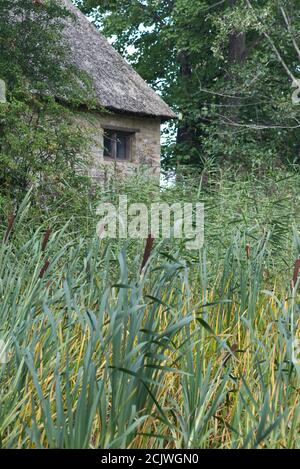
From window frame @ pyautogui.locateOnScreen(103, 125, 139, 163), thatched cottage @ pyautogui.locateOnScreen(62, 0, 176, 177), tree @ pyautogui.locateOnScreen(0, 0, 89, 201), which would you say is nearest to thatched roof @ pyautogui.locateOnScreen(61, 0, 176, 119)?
thatched cottage @ pyautogui.locateOnScreen(62, 0, 176, 177)

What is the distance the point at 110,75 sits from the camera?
15.8 m

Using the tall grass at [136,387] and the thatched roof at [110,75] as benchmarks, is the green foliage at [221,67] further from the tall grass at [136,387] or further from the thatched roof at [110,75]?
the tall grass at [136,387]

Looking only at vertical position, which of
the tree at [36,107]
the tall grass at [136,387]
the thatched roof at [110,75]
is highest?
the thatched roof at [110,75]

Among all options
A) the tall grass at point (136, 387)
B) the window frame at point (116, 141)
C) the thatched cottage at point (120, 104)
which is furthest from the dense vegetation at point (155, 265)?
the window frame at point (116, 141)

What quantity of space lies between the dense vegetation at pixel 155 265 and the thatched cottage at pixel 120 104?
4.23 ft

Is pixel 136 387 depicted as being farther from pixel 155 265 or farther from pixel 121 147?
pixel 121 147

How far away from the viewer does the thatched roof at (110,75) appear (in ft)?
50.3

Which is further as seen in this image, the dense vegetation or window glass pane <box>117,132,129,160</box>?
window glass pane <box>117,132,129,160</box>

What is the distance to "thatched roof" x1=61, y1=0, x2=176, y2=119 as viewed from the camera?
15328 millimetres

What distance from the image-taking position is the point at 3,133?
29.0 feet

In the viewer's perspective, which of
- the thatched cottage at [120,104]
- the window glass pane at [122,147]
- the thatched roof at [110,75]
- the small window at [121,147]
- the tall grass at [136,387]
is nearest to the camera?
the tall grass at [136,387]

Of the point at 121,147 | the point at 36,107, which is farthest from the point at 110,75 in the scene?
the point at 36,107

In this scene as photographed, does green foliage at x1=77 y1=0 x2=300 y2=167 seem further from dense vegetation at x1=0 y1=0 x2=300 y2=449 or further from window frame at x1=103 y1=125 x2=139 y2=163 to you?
window frame at x1=103 y1=125 x2=139 y2=163

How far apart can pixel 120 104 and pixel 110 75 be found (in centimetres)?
83
